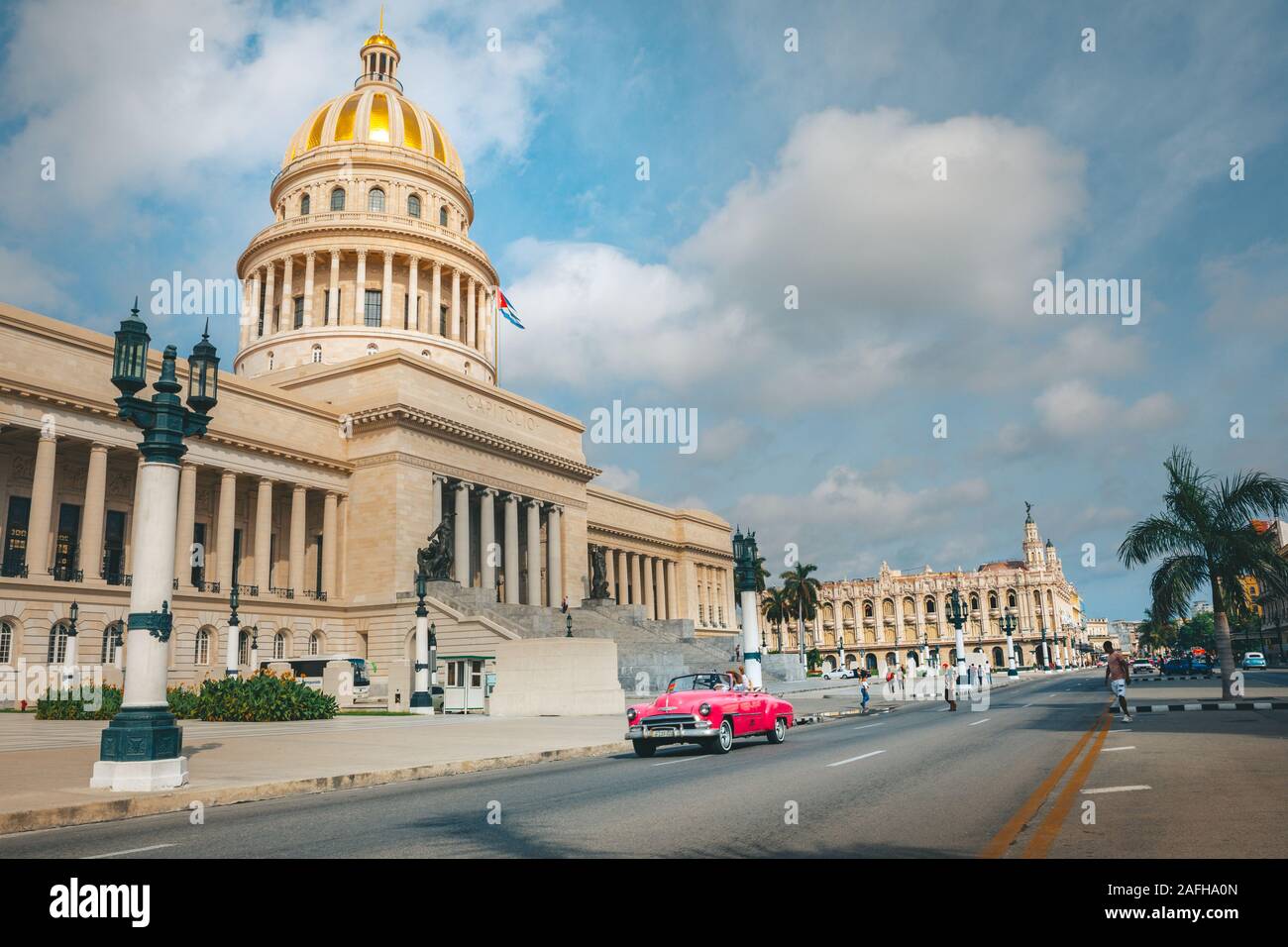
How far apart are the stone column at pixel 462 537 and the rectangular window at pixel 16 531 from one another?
19.9m

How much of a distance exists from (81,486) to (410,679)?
1875 cm

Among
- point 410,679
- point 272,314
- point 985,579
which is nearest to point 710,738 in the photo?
point 410,679

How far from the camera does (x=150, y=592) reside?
13039 mm

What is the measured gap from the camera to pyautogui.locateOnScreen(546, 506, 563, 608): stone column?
60938 mm

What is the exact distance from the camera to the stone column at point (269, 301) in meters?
67.8

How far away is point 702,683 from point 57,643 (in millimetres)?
30386

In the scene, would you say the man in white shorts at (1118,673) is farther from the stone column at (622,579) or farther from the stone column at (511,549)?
the stone column at (622,579)

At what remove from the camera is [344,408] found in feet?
172

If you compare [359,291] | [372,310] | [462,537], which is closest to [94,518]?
[462,537]

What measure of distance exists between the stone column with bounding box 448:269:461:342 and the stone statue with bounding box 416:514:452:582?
85.6 ft

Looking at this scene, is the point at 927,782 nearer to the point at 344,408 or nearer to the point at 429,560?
the point at 429,560

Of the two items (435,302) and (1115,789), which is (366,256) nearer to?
(435,302)

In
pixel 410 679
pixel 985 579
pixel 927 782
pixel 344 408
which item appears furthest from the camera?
pixel 985 579
